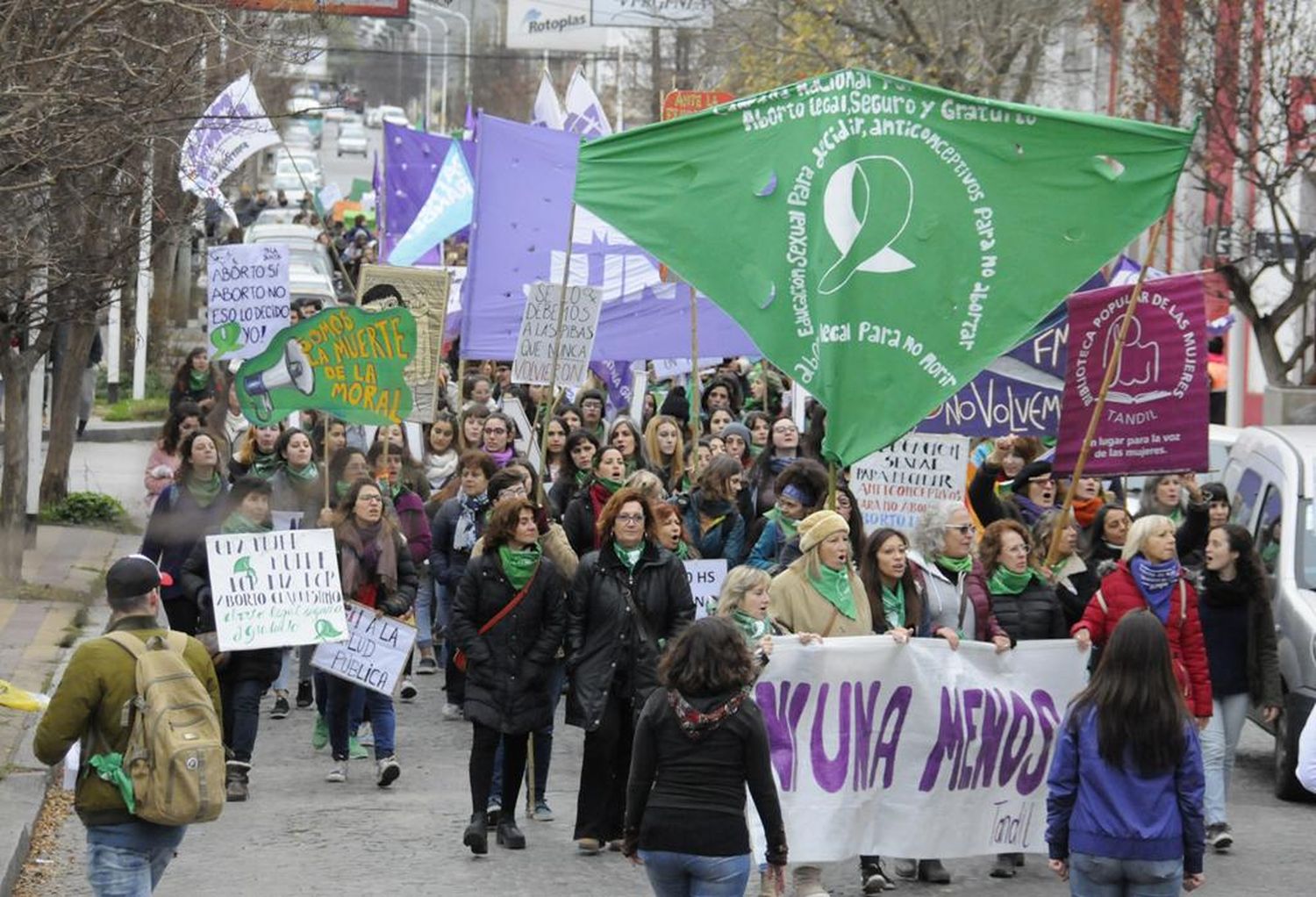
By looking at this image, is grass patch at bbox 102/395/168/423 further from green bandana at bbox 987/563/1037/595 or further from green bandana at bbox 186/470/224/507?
green bandana at bbox 987/563/1037/595

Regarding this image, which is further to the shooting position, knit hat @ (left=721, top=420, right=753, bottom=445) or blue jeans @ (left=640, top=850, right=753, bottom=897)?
knit hat @ (left=721, top=420, right=753, bottom=445)

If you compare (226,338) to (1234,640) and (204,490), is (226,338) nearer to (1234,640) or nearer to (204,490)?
(204,490)

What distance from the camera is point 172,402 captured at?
67.7 ft

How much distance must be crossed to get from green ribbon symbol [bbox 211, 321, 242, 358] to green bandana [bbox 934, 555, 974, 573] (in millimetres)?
6948

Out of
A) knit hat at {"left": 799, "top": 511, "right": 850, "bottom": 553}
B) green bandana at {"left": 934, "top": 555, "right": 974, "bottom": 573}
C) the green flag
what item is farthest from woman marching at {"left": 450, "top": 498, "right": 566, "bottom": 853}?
green bandana at {"left": 934, "top": 555, "right": 974, "bottom": 573}


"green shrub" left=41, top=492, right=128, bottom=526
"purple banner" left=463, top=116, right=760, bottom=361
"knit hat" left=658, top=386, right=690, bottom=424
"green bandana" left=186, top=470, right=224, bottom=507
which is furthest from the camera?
"green shrub" left=41, top=492, right=128, bottom=526

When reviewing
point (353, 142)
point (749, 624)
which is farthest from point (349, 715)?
point (353, 142)

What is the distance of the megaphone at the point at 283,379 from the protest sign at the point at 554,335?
263 cm

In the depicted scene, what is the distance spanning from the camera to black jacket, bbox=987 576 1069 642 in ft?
31.9

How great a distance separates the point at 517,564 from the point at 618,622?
501 millimetres

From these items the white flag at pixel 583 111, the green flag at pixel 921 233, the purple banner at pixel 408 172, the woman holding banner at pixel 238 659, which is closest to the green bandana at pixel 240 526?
the woman holding banner at pixel 238 659

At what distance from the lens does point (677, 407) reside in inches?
786

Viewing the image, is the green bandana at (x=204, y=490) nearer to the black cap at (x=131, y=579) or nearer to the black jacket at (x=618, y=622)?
the black jacket at (x=618, y=622)

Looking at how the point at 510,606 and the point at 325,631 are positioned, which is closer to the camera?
the point at 510,606
